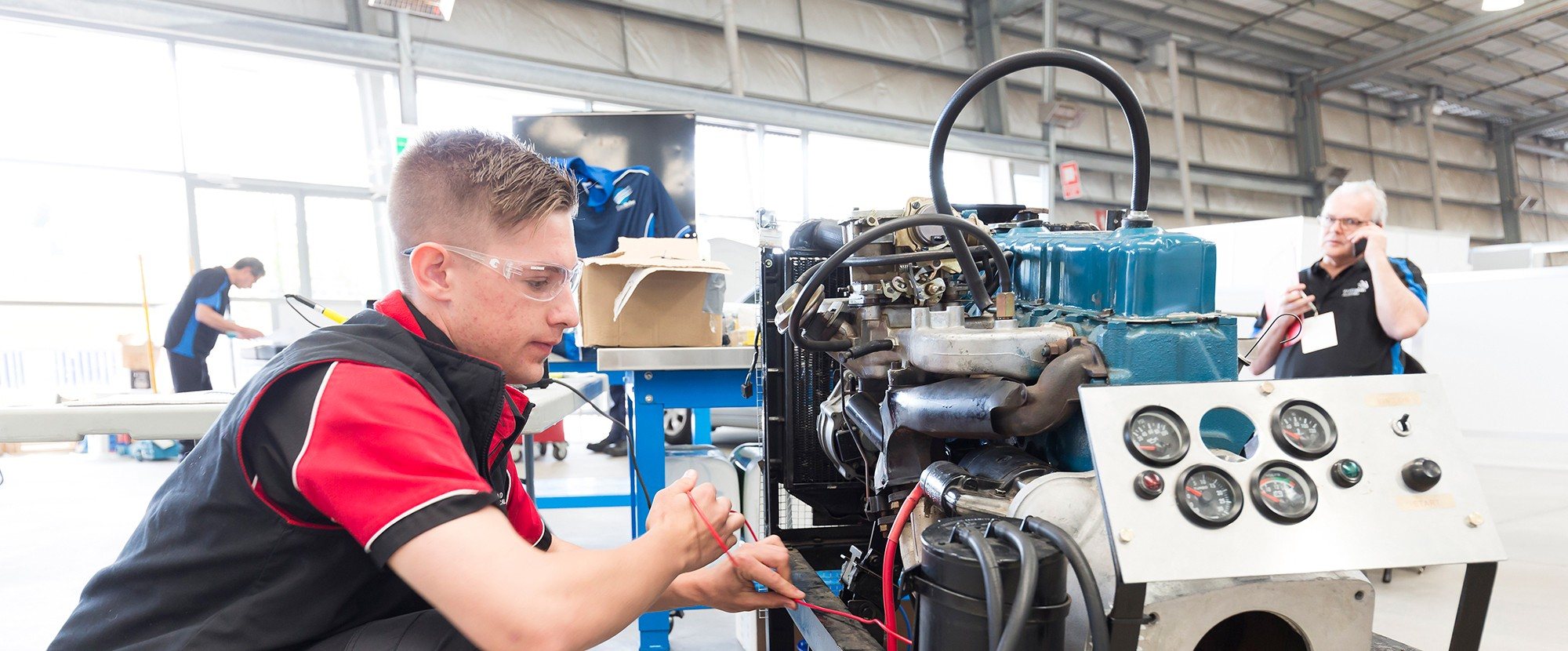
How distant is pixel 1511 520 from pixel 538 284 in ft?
12.9

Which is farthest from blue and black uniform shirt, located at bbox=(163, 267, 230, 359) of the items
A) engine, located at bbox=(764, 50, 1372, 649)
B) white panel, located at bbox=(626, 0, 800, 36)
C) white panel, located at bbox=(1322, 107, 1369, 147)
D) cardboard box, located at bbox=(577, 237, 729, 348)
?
white panel, located at bbox=(1322, 107, 1369, 147)

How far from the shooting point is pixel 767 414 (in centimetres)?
183

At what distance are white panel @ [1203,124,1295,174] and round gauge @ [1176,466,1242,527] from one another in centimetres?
1149

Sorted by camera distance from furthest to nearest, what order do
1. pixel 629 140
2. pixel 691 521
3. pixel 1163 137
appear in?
pixel 1163 137, pixel 629 140, pixel 691 521

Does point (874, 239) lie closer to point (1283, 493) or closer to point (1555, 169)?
point (1283, 493)

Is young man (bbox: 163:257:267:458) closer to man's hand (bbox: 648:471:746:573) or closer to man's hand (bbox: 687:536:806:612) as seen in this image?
man's hand (bbox: 687:536:806:612)

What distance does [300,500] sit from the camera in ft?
2.57

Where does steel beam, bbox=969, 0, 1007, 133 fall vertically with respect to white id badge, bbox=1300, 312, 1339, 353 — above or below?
above

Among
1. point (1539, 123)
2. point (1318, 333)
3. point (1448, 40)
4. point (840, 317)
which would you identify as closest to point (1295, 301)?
point (1318, 333)

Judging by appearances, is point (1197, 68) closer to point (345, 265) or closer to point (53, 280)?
point (345, 265)

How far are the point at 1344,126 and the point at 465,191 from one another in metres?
14.8

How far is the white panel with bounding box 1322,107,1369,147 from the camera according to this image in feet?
39.4

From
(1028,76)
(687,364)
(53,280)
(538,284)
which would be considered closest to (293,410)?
(538,284)

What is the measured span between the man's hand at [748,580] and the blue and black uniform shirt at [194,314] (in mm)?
4861
